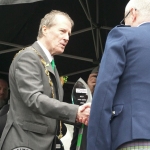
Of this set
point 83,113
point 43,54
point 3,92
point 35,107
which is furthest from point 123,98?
point 3,92

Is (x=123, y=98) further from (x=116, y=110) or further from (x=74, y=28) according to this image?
(x=74, y=28)

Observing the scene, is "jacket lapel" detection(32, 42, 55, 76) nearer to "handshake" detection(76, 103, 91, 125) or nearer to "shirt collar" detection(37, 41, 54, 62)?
"shirt collar" detection(37, 41, 54, 62)

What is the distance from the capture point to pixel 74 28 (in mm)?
5832

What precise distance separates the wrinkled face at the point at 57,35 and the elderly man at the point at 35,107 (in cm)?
9

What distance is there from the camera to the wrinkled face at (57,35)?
3.13 meters

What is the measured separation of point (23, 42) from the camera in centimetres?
589

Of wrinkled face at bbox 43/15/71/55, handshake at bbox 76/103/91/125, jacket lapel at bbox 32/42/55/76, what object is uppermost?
wrinkled face at bbox 43/15/71/55

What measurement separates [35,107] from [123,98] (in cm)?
70

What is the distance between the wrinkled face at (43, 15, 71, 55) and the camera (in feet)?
10.3

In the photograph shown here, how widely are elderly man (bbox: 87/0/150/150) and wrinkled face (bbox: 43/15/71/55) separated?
84cm

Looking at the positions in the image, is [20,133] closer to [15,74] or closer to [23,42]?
[15,74]

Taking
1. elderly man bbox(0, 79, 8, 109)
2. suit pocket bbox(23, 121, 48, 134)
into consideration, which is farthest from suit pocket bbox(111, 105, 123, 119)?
elderly man bbox(0, 79, 8, 109)

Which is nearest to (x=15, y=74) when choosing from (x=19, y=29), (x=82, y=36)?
(x=19, y=29)

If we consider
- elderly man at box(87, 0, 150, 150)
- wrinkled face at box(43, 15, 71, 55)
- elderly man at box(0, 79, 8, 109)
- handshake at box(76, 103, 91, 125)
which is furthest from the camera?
elderly man at box(0, 79, 8, 109)
